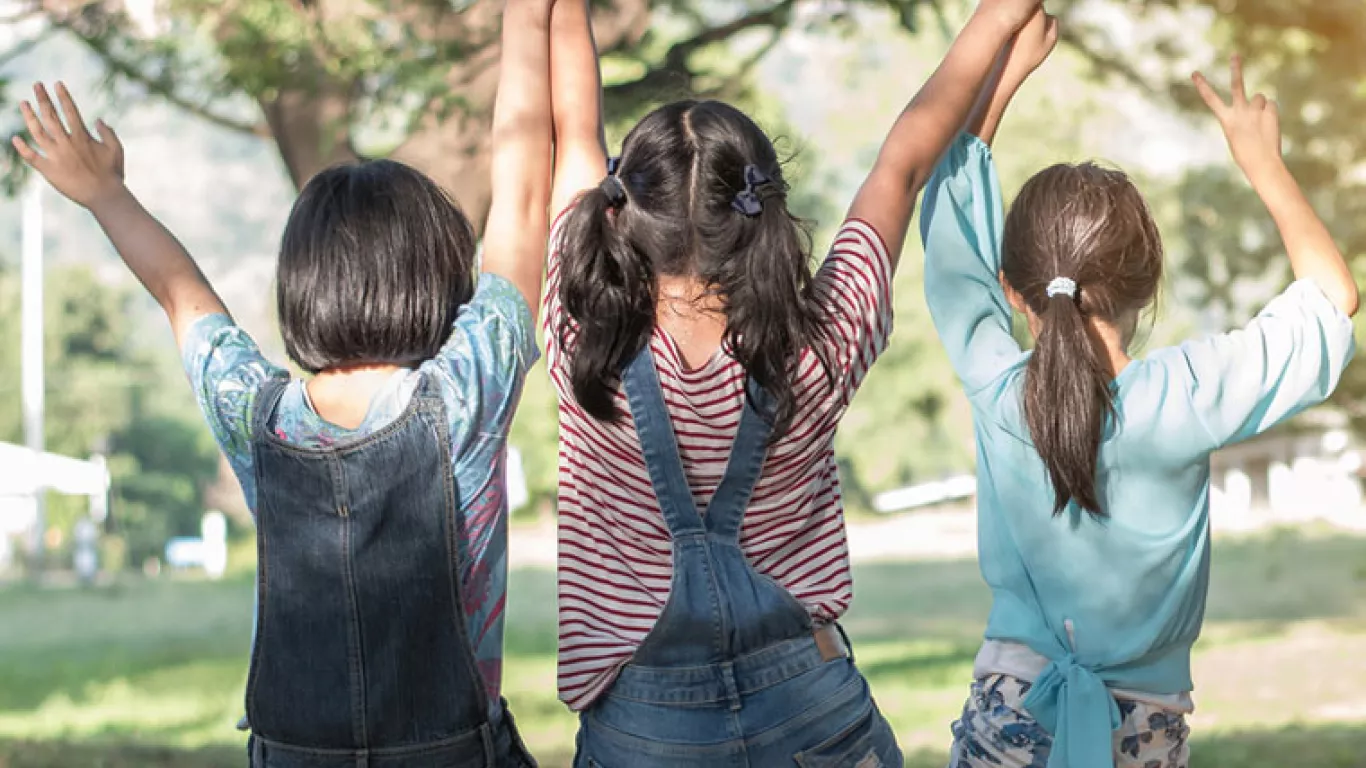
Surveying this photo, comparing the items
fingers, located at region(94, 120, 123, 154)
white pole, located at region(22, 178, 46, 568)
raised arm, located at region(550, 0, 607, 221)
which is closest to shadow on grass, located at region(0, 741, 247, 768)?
fingers, located at region(94, 120, 123, 154)

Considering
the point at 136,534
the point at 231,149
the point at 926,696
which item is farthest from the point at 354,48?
the point at 231,149

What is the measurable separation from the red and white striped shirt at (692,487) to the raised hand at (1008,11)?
0.47m

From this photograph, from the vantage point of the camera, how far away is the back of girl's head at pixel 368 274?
1950 mm

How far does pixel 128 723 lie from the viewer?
11992mm

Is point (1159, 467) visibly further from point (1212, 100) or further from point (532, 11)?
point (532, 11)

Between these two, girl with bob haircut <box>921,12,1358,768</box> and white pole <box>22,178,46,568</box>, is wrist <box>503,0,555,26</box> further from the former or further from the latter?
white pole <box>22,178,46,568</box>

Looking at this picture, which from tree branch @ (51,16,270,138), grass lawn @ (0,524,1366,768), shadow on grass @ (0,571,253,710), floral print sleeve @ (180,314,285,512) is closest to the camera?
floral print sleeve @ (180,314,285,512)

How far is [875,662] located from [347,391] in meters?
12.2

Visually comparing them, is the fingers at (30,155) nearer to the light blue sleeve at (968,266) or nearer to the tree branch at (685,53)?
the light blue sleeve at (968,266)

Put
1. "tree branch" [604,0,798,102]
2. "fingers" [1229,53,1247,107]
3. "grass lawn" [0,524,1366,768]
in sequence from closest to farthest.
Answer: "fingers" [1229,53,1247,107] → "tree branch" [604,0,798,102] → "grass lawn" [0,524,1366,768]

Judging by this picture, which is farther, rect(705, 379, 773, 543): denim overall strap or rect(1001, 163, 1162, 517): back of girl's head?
rect(1001, 163, 1162, 517): back of girl's head

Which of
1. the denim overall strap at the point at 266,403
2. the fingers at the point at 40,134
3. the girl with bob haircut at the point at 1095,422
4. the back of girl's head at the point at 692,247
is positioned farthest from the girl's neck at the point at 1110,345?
the fingers at the point at 40,134

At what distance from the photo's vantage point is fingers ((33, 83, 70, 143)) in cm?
223

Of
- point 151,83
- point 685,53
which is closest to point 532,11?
point 685,53
